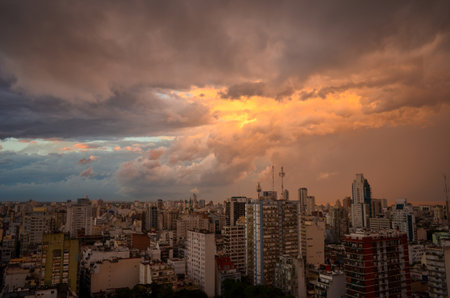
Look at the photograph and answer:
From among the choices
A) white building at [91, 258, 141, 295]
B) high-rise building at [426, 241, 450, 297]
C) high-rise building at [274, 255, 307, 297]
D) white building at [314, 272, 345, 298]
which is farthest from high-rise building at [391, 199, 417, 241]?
white building at [91, 258, 141, 295]

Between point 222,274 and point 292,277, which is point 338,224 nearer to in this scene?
point 222,274

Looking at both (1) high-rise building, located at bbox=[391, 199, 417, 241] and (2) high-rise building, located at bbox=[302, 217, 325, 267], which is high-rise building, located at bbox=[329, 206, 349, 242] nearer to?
(1) high-rise building, located at bbox=[391, 199, 417, 241]

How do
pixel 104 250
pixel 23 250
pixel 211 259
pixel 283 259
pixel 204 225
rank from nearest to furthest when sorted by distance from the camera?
pixel 283 259 → pixel 211 259 → pixel 104 250 → pixel 23 250 → pixel 204 225

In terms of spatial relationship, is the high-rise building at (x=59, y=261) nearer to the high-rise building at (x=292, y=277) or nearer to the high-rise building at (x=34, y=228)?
the high-rise building at (x=292, y=277)

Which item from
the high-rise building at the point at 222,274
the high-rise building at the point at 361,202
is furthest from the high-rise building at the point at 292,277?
the high-rise building at the point at 361,202

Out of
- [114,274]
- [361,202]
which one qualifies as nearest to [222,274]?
[114,274]

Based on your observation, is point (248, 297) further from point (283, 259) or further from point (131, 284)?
point (131, 284)

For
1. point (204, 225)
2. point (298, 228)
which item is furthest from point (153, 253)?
point (204, 225)
